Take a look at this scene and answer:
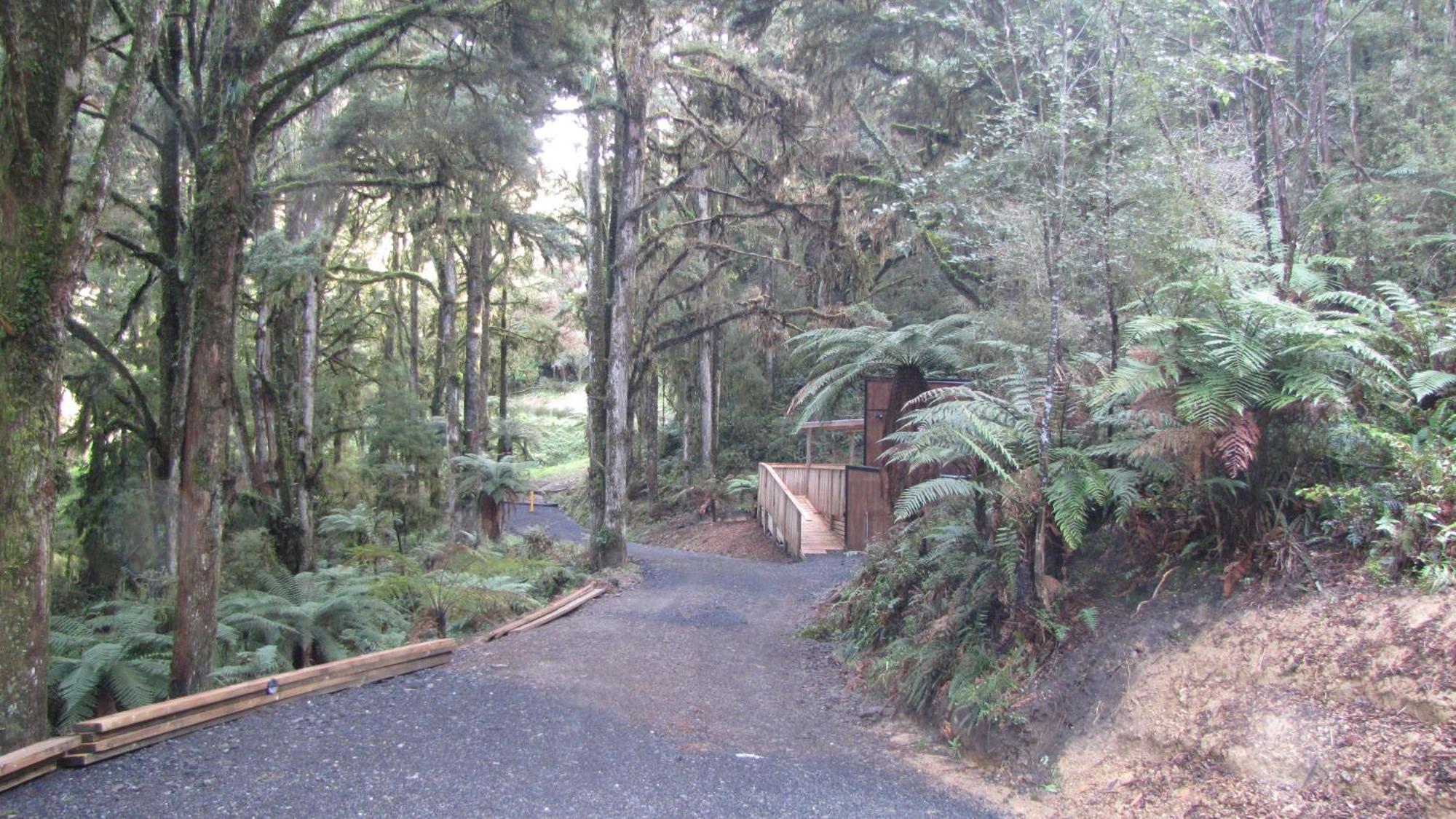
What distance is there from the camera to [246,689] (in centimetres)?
562

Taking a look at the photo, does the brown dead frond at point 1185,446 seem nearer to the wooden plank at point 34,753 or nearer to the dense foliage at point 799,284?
the dense foliage at point 799,284

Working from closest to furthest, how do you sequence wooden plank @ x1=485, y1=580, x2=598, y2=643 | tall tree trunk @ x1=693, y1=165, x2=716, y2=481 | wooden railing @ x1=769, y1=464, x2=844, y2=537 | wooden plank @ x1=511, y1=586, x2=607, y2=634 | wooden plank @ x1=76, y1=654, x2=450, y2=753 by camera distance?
wooden plank @ x1=76, y1=654, x2=450, y2=753 → wooden plank @ x1=485, y1=580, x2=598, y2=643 → wooden plank @ x1=511, y1=586, x2=607, y2=634 → wooden railing @ x1=769, y1=464, x2=844, y2=537 → tall tree trunk @ x1=693, y1=165, x2=716, y2=481

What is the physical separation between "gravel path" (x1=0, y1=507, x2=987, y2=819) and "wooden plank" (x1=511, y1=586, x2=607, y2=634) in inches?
39.7

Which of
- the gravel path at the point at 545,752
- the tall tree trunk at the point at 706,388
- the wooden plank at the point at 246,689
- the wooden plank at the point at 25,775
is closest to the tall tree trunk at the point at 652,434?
the tall tree trunk at the point at 706,388

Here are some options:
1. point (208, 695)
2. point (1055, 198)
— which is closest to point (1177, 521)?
point (1055, 198)

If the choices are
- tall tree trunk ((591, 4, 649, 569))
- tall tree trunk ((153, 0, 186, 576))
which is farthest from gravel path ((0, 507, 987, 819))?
tall tree trunk ((591, 4, 649, 569))

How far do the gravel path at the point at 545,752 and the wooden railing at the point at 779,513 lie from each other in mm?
7955

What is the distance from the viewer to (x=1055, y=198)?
19.3 feet

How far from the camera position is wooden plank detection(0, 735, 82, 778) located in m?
4.20

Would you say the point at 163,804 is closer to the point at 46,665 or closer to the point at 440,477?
the point at 46,665

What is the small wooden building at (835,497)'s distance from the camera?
1417 cm

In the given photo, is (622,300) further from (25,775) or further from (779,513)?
(25,775)

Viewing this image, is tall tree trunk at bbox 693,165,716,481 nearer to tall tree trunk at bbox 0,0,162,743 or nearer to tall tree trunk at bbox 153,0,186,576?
tall tree trunk at bbox 153,0,186,576

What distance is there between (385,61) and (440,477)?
12.2 m
